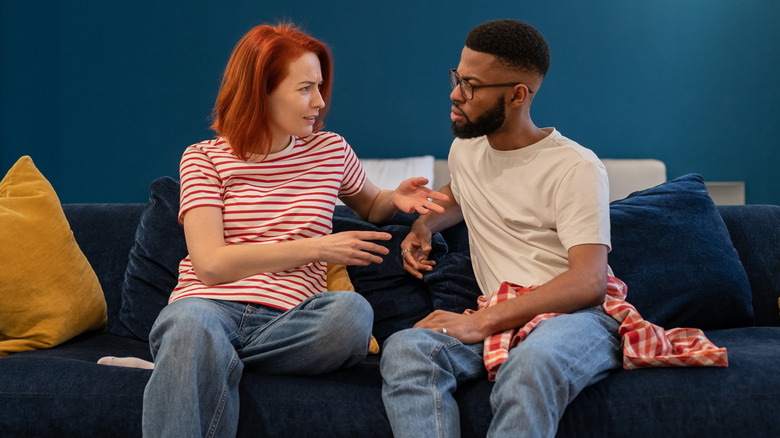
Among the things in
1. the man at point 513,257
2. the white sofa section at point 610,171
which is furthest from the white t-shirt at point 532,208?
the white sofa section at point 610,171

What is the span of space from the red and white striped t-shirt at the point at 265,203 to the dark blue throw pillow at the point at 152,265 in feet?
0.67

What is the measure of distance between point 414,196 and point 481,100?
0.90 feet

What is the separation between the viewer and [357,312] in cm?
161

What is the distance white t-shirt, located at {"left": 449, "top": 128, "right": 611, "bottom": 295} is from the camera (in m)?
1.69

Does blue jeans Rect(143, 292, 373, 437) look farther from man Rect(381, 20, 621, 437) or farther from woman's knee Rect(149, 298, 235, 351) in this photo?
man Rect(381, 20, 621, 437)

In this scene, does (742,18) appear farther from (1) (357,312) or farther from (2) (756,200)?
(1) (357,312)

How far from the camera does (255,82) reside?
1825 millimetres

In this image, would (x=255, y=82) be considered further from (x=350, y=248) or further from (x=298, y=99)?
(x=350, y=248)

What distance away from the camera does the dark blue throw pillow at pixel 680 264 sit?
200 cm

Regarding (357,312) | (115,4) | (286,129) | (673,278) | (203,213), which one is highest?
(115,4)

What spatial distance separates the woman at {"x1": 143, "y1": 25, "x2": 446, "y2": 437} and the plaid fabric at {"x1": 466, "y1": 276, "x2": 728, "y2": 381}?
275mm

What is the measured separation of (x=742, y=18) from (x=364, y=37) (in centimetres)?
183

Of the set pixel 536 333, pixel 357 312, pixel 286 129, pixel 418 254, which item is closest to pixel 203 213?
pixel 286 129

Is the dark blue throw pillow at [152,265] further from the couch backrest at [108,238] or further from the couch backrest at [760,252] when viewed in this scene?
the couch backrest at [760,252]
